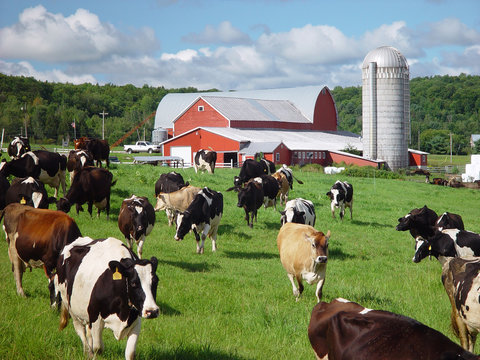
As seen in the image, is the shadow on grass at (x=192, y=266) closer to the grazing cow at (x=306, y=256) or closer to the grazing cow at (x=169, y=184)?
the grazing cow at (x=306, y=256)

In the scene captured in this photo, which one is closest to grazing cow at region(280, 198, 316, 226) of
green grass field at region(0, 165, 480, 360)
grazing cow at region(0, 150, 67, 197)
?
green grass field at region(0, 165, 480, 360)

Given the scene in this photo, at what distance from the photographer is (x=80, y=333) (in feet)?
21.5

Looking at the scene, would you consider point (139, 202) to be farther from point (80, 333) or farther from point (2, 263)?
point (80, 333)

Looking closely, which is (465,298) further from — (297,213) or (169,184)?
(169,184)

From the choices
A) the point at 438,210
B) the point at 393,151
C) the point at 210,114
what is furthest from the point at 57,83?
the point at 438,210

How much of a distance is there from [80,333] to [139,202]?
6877 mm

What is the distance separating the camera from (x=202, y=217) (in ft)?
47.3

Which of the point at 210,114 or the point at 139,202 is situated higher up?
the point at 210,114

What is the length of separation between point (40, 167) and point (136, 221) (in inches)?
269

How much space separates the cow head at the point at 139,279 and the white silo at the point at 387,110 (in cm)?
5431

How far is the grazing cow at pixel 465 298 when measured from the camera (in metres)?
7.09

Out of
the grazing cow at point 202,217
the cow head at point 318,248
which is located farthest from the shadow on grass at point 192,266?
the cow head at point 318,248

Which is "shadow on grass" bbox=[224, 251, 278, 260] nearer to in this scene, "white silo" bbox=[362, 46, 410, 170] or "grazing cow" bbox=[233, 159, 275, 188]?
"grazing cow" bbox=[233, 159, 275, 188]

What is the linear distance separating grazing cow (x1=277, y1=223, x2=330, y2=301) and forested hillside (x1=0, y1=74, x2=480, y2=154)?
79053 millimetres
